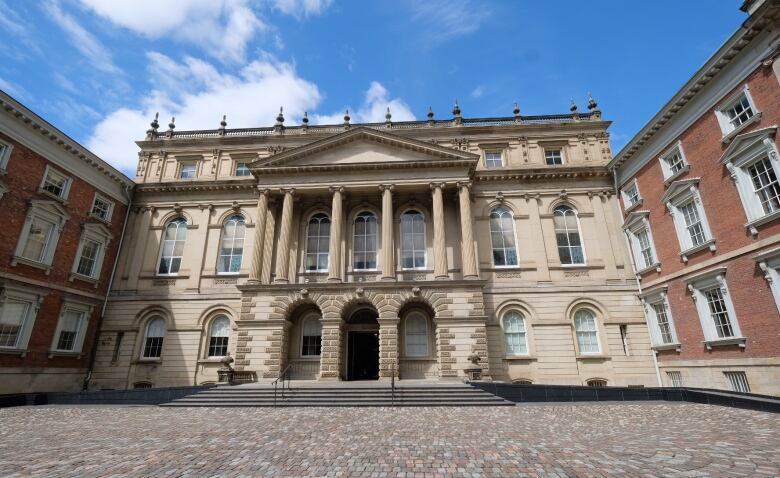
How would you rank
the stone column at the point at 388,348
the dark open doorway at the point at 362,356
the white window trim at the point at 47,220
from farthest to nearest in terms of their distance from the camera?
the dark open doorway at the point at 362,356, the stone column at the point at 388,348, the white window trim at the point at 47,220

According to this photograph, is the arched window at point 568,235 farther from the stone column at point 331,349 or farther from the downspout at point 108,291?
the downspout at point 108,291

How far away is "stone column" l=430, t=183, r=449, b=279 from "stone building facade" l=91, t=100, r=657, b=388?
80 mm

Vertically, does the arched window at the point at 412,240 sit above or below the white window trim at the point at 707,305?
above

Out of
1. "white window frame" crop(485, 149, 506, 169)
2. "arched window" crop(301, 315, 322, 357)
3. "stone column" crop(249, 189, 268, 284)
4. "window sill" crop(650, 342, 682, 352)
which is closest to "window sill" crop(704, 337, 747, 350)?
"window sill" crop(650, 342, 682, 352)

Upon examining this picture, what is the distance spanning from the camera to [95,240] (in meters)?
22.0

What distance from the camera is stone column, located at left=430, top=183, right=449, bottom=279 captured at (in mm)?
20578

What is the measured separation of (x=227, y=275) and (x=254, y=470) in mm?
18320

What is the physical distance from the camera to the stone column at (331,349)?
18.9 metres

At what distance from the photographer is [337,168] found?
74.0 ft

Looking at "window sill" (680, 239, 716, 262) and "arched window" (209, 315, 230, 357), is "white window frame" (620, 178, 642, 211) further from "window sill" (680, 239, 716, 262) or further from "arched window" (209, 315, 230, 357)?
"arched window" (209, 315, 230, 357)

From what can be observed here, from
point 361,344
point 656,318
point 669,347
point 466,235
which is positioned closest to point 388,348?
point 361,344

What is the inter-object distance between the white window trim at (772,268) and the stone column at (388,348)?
14499 millimetres

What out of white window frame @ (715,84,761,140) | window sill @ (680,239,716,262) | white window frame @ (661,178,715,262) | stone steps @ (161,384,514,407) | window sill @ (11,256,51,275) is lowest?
stone steps @ (161,384,514,407)

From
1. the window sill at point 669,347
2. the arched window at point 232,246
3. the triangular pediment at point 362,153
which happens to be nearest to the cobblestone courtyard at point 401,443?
the window sill at point 669,347
